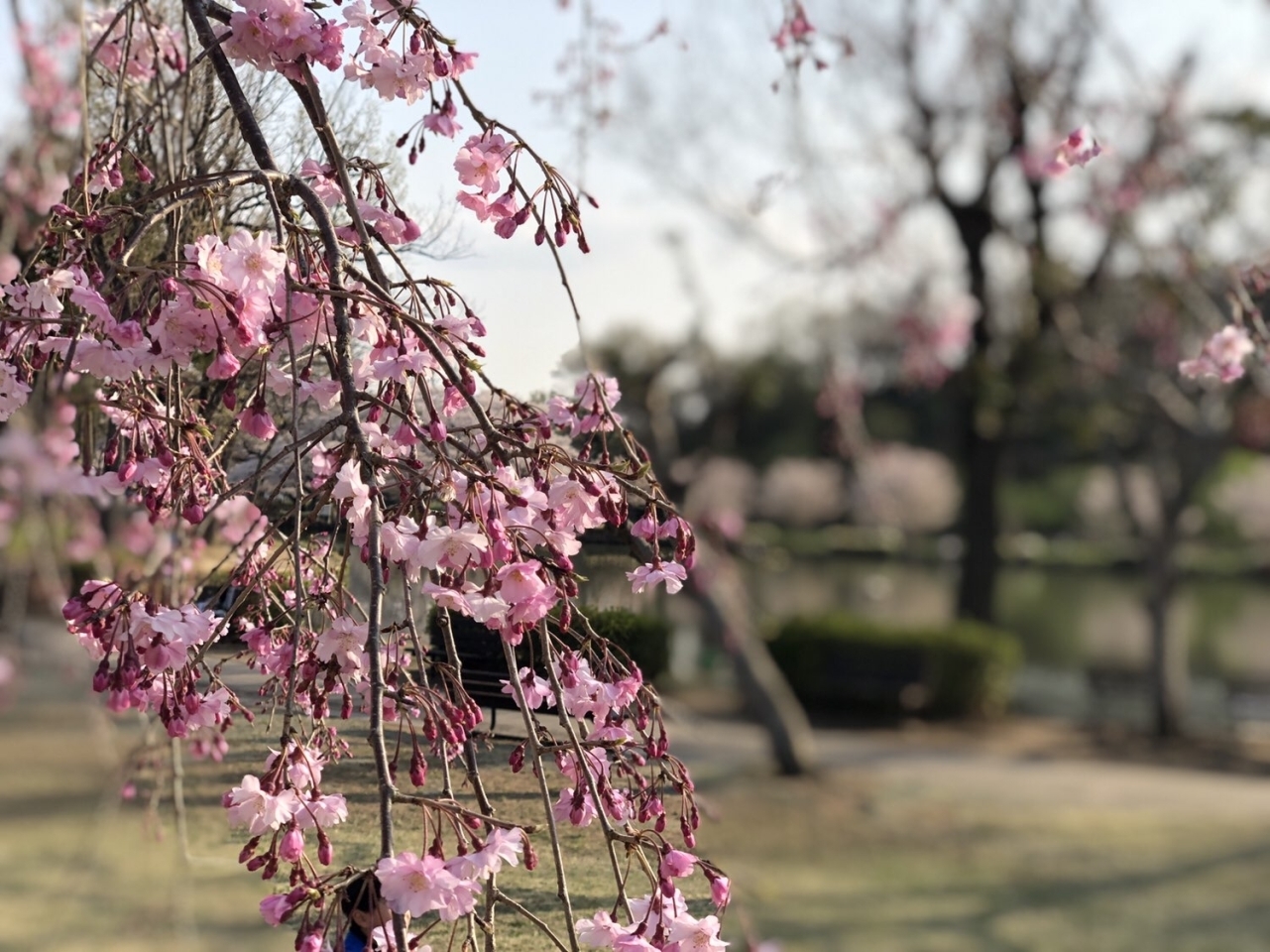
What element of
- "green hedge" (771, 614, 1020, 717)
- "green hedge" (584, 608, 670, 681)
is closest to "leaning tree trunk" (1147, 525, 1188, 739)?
"green hedge" (771, 614, 1020, 717)

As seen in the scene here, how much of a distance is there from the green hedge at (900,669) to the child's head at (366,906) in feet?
32.5

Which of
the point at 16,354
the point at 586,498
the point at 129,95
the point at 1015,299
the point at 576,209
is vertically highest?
the point at 1015,299

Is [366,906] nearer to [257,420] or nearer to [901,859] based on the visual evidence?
[257,420]

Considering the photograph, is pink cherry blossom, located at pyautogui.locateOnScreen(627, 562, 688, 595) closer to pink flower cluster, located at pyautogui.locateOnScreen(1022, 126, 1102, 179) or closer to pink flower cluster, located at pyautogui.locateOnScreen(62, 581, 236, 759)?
pink flower cluster, located at pyautogui.locateOnScreen(62, 581, 236, 759)

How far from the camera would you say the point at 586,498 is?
119 cm

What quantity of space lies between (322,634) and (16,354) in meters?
0.37

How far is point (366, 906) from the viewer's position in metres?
1.10

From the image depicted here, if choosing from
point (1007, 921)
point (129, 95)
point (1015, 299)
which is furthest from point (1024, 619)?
point (129, 95)

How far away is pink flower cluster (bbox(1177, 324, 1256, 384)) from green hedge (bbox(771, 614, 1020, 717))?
876 centimetres

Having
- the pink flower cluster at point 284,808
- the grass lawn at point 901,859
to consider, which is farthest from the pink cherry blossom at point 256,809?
the grass lawn at point 901,859

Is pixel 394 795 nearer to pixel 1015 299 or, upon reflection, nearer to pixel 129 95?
pixel 129 95

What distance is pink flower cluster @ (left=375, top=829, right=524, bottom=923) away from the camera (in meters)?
0.94

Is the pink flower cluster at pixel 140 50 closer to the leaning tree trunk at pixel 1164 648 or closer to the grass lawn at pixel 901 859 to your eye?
the grass lawn at pixel 901 859

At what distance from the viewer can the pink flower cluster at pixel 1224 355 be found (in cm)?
212
